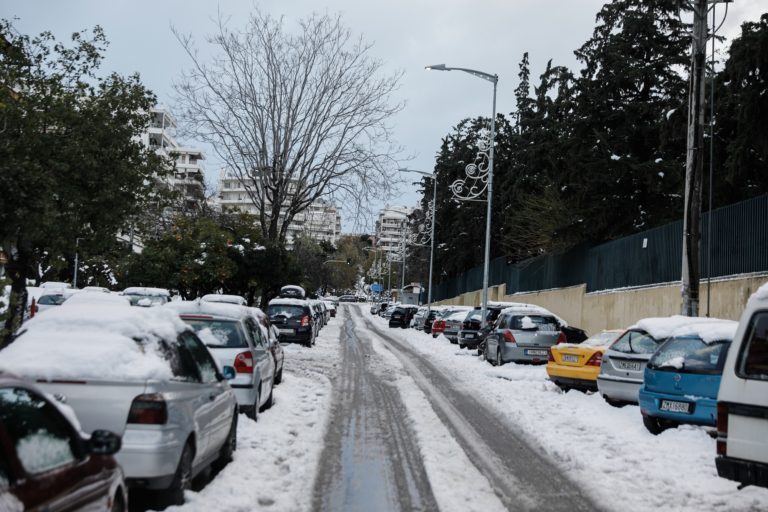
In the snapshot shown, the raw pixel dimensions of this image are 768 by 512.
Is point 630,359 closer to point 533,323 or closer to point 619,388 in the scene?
point 619,388

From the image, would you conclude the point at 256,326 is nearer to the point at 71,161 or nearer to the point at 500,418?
the point at 500,418

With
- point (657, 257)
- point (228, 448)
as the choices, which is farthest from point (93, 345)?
point (657, 257)

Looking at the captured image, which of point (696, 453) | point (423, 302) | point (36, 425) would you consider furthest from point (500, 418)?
point (423, 302)

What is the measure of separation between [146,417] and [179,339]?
1.37 meters

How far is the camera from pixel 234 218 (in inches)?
1817

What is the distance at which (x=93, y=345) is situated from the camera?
6613 millimetres

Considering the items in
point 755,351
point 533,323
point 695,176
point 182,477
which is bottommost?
point 182,477

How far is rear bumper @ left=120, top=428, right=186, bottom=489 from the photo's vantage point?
617cm

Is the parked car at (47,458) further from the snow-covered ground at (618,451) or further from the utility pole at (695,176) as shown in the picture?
the utility pole at (695,176)

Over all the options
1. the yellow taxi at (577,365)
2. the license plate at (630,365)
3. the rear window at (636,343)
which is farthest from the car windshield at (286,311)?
the license plate at (630,365)

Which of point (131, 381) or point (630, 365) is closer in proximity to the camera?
point (131, 381)

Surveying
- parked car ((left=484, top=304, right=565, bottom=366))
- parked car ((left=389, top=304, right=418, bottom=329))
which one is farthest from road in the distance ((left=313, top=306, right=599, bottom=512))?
parked car ((left=389, top=304, right=418, bottom=329))

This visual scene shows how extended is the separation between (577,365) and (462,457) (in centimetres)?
731

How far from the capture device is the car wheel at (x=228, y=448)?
8.56 m
